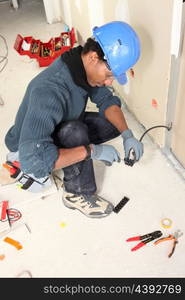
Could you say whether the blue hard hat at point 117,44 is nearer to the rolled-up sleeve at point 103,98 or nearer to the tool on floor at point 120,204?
the rolled-up sleeve at point 103,98

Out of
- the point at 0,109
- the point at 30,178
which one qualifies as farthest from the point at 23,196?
the point at 0,109

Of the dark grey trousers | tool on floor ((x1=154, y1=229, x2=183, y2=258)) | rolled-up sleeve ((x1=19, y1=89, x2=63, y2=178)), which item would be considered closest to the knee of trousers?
the dark grey trousers

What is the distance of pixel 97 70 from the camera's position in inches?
45.2

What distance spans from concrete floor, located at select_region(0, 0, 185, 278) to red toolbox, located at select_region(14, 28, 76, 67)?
4.02 feet

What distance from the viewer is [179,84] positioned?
137 cm

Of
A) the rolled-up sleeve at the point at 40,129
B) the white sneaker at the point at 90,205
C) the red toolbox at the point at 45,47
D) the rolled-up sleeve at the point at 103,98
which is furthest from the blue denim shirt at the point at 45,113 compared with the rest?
the red toolbox at the point at 45,47

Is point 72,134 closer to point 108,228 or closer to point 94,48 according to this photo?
point 94,48

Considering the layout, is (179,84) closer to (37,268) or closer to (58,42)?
(37,268)

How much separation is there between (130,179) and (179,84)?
617 millimetres

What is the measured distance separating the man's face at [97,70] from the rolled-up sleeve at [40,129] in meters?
0.18

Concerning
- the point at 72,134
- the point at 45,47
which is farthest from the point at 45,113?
the point at 45,47

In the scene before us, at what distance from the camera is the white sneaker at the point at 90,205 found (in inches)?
60.4

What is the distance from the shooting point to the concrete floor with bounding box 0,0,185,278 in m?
1.34

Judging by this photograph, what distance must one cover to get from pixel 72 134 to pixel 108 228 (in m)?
0.54
